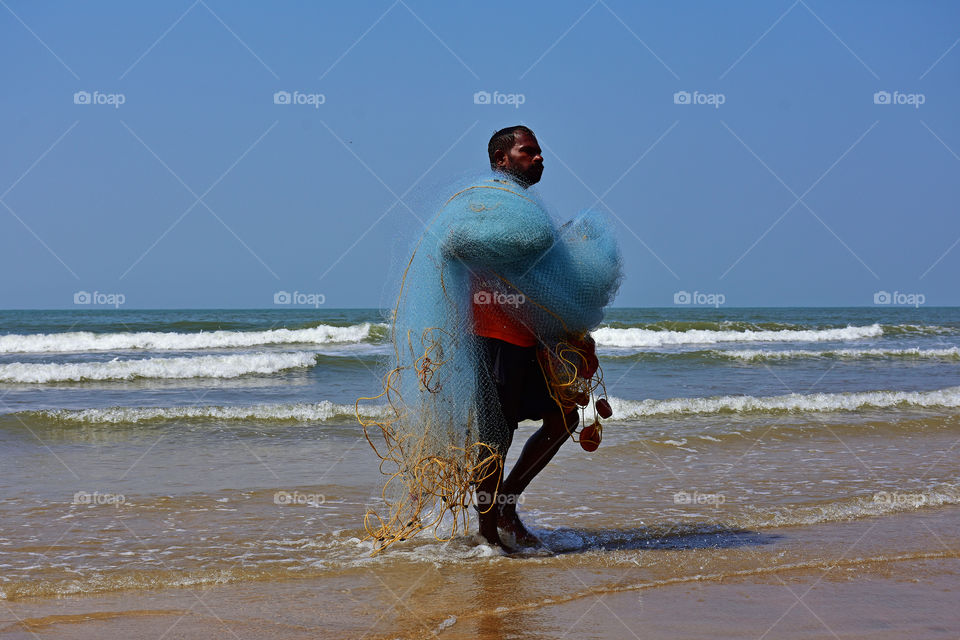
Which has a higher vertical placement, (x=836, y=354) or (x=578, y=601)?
(x=578, y=601)

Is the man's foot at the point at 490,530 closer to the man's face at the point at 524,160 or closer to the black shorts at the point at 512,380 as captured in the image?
the black shorts at the point at 512,380

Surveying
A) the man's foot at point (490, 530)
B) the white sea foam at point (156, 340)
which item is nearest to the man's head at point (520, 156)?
the man's foot at point (490, 530)

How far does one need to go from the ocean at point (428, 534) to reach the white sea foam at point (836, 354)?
14.6ft

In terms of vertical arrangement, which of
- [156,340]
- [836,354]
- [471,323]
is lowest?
[836,354]

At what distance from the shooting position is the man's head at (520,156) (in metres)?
4.02

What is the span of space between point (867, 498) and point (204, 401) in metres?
8.24

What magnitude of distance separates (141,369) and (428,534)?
1099 cm

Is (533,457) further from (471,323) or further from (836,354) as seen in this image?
(836,354)

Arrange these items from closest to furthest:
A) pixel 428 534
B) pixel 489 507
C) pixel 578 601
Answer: pixel 578 601
pixel 489 507
pixel 428 534

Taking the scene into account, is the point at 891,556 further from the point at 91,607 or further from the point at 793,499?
the point at 91,607

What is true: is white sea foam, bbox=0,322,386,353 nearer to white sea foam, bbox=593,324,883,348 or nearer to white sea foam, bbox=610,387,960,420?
white sea foam, bbox=593,324,883,348

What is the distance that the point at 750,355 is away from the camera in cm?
1817

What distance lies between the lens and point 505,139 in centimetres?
408

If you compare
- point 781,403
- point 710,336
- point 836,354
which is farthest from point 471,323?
point 710,336
